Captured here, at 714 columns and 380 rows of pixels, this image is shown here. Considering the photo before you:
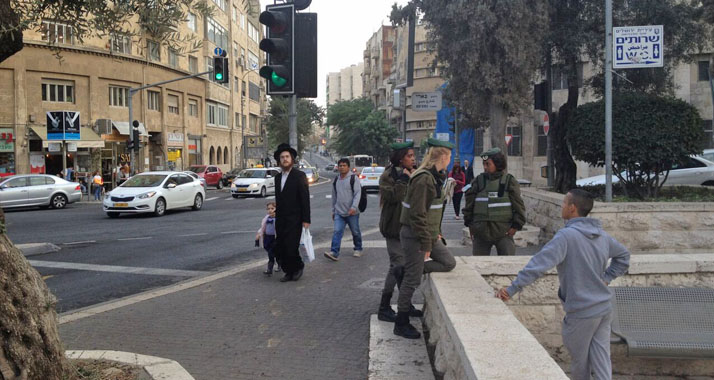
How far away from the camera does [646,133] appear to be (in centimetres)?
1068

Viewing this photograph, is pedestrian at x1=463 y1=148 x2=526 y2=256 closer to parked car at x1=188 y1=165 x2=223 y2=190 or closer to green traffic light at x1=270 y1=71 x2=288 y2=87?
green traffic light at x1=270 y1=71 x2=288 y2=87

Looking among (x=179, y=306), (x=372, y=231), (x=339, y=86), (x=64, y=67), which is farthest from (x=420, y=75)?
(x=339, y=86)

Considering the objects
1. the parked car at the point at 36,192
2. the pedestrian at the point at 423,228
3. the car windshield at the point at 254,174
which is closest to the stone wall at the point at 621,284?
the pedestrian at the point at 423,228

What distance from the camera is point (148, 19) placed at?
602cm

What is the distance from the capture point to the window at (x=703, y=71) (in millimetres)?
31859

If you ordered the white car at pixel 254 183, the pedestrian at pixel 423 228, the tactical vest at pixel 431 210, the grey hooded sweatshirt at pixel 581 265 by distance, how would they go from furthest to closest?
the white car at pixel 254 183 < the tactical vest at pixel 431 210 < the pedestrian at pixel 423 228 < the grey hooded sweatshirt at pixel 581 265

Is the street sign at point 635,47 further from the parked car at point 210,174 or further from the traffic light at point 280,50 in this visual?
the parked car at point 210,174

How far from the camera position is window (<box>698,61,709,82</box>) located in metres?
31.9

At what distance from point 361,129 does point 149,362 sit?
69.8m

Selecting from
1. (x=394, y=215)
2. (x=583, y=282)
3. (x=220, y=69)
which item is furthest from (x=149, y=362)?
(x=220, y=69)

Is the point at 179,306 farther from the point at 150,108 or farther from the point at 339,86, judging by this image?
the point at 339,86

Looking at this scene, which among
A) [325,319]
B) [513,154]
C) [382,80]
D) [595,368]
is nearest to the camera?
[595,368]

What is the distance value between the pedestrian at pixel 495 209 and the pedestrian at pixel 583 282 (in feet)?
8.04

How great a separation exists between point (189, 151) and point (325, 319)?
43.5 metres
